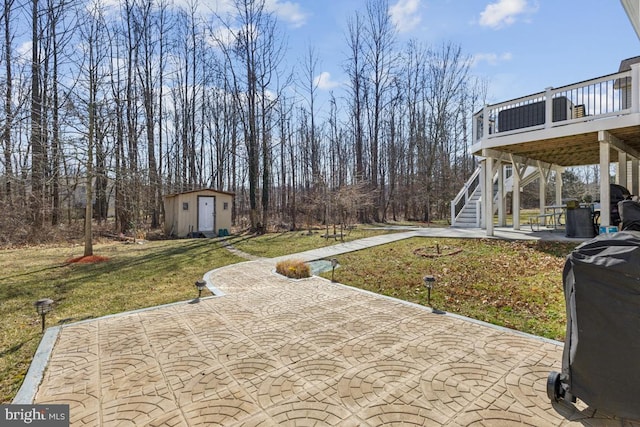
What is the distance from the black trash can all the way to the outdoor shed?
13765 millimetres

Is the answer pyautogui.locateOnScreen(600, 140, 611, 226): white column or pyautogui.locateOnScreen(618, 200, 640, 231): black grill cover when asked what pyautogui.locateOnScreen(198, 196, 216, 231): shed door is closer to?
pyautogui.locateOnScreen(600, 140, 611, 226): white column

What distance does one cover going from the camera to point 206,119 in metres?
23.5

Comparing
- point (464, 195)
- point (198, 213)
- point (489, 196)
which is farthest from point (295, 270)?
point (198, 213)

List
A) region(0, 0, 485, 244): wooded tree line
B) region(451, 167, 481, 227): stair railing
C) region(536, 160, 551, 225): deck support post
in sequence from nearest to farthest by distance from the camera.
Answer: region(536, 160, 551, 225): deck support post, region(0, 0, 485, 244): wooded tree line, region(451, 167, 481, 227): stair railing

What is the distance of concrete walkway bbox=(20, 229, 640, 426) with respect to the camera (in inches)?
85.7

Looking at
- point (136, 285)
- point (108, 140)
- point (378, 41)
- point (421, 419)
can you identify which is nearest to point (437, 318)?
point (421, 419)

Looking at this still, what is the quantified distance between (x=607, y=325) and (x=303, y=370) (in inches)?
84.8

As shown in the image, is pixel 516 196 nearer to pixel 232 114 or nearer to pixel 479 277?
pixel 479 277

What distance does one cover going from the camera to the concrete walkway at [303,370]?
2.18 m

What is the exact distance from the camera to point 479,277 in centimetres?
590

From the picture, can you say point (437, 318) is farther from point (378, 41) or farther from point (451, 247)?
point (378, 41)

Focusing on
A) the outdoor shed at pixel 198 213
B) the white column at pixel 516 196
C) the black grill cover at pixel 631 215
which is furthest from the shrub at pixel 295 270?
the outdoor shed at pixel 198 213

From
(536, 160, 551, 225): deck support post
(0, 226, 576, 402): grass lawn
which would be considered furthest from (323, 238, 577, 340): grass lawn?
(536, 160, 551, 225): deck support post

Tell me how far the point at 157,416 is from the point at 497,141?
9510 millimetres
